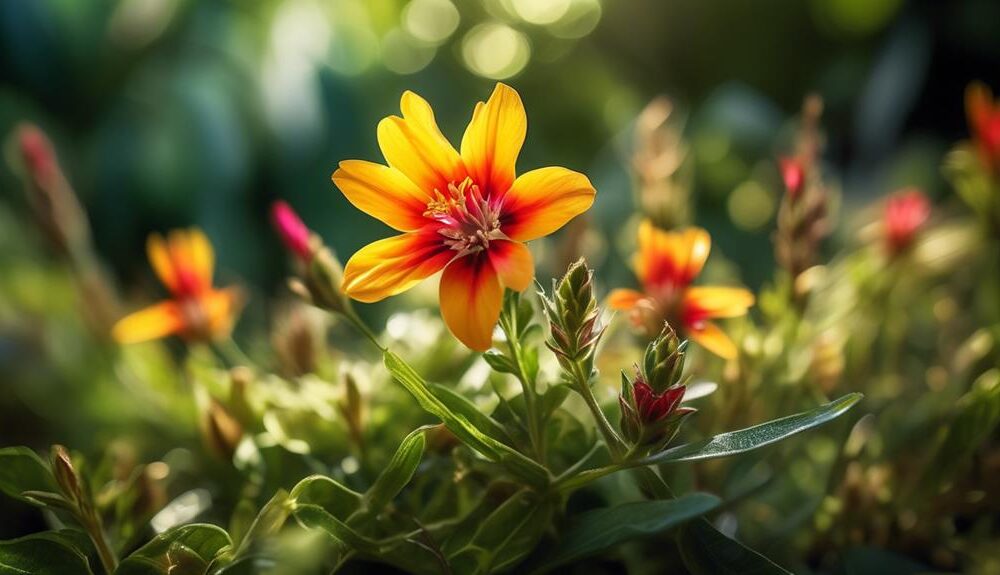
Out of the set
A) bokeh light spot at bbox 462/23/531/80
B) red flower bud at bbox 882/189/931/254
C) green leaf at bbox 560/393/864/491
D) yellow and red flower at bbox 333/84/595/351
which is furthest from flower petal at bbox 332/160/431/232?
bokeh light spot at bbox 462/23/531/80

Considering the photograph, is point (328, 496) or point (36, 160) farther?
point (36, 160)

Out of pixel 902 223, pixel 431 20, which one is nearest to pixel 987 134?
pixel 902 223

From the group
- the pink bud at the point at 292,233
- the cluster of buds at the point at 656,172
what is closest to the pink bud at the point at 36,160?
the pink bud at the point at 292,233

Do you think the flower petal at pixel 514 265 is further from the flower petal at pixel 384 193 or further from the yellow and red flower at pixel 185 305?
the yellow and red flower at pixel 185 305

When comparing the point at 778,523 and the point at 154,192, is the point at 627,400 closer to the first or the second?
the point at 778,523

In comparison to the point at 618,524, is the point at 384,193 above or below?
above

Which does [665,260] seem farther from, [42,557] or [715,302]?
[42,557]

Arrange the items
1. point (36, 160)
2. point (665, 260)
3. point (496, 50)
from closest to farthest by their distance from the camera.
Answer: point (665, 260) < point (36, 160) < point (496, 50)

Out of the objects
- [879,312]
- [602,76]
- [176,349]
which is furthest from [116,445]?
[602,76]
